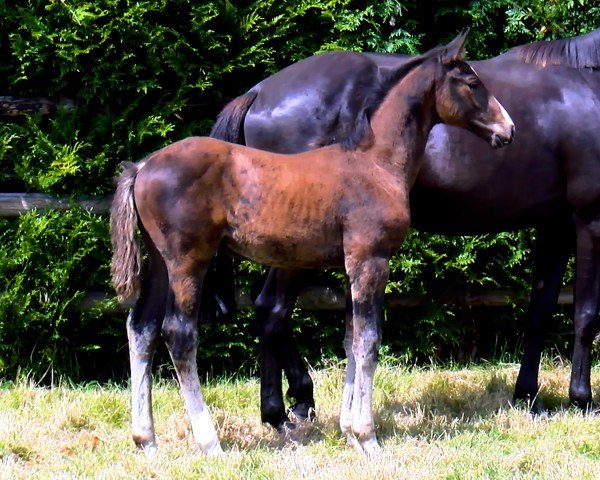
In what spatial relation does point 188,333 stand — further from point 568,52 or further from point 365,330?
point 568,52

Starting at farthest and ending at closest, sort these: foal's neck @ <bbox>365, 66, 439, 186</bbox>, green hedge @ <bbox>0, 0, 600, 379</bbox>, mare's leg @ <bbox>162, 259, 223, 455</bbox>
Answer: green hedge @ <bbox>0, 0, 600, 379</bbox>, foal's neck @ <bbox>365, 66, 439, 186</bbox>, mare's leg @ <bbox>162, 259, 223, 455</bbox>

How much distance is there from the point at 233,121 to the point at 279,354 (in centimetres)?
124

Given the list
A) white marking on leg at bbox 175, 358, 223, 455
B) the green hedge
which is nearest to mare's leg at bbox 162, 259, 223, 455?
white marking on leg at bbox 175, 358, 223, 455

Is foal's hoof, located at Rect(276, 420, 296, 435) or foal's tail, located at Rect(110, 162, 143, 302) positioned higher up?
foal's tail, located at Rect(110, 162, 143, 302)

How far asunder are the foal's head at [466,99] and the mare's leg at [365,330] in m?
0.77

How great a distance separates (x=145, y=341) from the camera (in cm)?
425

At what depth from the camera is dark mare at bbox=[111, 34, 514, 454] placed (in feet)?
13.5

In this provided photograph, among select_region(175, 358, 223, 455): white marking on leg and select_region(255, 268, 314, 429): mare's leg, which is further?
select_region(255, 268, 314, 429): mare's leg

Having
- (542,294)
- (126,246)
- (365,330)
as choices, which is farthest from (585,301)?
(126,246)

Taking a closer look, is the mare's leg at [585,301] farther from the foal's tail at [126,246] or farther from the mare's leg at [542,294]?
the foal's tail at [126,246]

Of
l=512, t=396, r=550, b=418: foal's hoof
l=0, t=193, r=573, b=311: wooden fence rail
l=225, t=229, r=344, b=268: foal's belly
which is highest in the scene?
l=225, t=229, r=344, b=268: foal's belly

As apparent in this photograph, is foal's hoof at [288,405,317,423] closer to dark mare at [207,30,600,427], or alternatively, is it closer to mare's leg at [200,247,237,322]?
dark mare at [207,30,600,427]

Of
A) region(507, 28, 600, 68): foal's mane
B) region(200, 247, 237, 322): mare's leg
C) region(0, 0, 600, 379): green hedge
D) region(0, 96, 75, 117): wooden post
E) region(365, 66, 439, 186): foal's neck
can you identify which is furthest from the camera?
region(0, 96, 75, 117): wooden post

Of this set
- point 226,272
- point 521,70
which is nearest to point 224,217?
point 226,272
